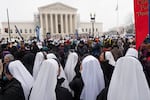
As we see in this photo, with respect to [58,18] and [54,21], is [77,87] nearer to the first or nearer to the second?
[54,21]

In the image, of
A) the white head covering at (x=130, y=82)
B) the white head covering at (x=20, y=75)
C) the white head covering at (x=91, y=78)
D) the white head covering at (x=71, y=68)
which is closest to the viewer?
the white head covering at (x=130, y=82)

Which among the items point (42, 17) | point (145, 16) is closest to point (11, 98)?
point (145, 16)

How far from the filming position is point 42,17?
279ft

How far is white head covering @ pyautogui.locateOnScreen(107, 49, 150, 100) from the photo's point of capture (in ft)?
8.30

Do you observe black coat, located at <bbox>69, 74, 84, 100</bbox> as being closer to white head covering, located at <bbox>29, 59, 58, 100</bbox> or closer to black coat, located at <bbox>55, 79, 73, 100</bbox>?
black coat, located at <bbox>55, 79, 73, 100</bbox>

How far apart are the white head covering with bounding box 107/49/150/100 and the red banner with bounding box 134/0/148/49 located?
2.32 m

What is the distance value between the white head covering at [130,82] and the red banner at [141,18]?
232 centimetres

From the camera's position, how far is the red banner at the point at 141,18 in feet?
15.3

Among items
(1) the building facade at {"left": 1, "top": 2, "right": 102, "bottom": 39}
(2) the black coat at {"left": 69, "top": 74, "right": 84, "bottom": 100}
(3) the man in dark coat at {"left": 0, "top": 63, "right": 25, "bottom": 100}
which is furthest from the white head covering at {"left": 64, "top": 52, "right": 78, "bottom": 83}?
(1) the building facade at {"left": 1, "top": 2, "right": 102, "bottom": 39}

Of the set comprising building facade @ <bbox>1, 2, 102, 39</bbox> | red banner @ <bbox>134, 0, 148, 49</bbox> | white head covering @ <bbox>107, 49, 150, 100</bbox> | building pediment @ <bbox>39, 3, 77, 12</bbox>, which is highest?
building pediment @ <bbox>39, 3, 77, 12</bbox>

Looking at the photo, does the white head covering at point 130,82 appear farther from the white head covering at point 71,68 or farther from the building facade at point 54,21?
the building facade at point 54,21

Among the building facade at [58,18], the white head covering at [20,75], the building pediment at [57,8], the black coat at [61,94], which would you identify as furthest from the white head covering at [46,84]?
the building pediment at [57,8]

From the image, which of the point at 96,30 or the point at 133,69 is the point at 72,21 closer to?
the point at 96,30

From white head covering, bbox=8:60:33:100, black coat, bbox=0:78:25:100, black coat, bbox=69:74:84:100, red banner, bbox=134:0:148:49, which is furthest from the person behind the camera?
red banner, bbox=134:0:148:49
